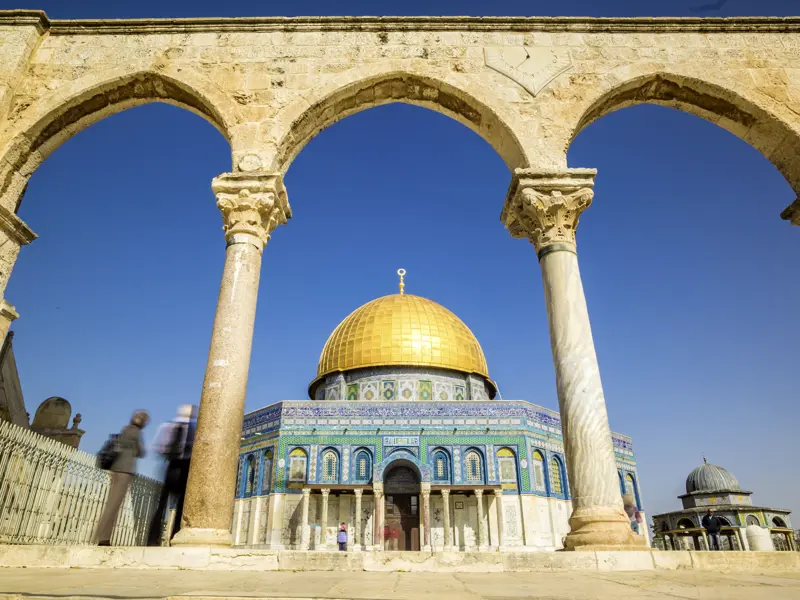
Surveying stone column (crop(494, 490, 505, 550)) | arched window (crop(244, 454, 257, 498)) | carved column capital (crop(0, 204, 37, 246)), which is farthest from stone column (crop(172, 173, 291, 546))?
arched window (crop(244, 454, 257, 498))

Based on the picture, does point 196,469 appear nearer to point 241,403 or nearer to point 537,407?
point 241,403

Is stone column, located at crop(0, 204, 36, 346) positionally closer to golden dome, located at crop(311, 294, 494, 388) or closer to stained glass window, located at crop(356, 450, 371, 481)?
stained glass window, located at crop(356, 450, 371, 481)

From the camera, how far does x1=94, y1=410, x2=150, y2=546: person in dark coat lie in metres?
6.00

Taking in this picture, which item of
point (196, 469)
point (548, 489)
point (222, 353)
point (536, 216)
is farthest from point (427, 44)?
point (548, 489)

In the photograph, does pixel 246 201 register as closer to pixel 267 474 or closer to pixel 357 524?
pixel 357 524

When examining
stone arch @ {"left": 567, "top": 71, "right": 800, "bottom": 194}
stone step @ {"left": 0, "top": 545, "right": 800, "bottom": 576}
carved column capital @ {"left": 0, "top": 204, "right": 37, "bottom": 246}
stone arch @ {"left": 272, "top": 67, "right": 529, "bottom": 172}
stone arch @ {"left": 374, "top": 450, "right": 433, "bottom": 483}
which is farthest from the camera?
stone arch @ {"left": 374, "top": 450, "right": 433, "bottom": 483}

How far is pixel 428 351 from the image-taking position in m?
23.3

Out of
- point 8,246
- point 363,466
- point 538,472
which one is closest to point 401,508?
point 363,466

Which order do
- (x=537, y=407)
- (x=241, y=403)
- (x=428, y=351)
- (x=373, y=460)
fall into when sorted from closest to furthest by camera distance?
(x=241, y=403)
(x=373, y=460)
(x=537, y=407)
(x=428, y=351)

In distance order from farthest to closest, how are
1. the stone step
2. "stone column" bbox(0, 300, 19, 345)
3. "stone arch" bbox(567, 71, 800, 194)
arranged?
"stone arch" bbox(567, 71, 800, 194)
"stone column" bbox(0, 300, 19, 345)
the stone step

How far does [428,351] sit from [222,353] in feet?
61.4

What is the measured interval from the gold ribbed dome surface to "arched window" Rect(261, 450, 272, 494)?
524 cm

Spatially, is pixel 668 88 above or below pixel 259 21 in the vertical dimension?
below

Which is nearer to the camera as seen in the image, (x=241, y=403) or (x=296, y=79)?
(x=241, y=403)
